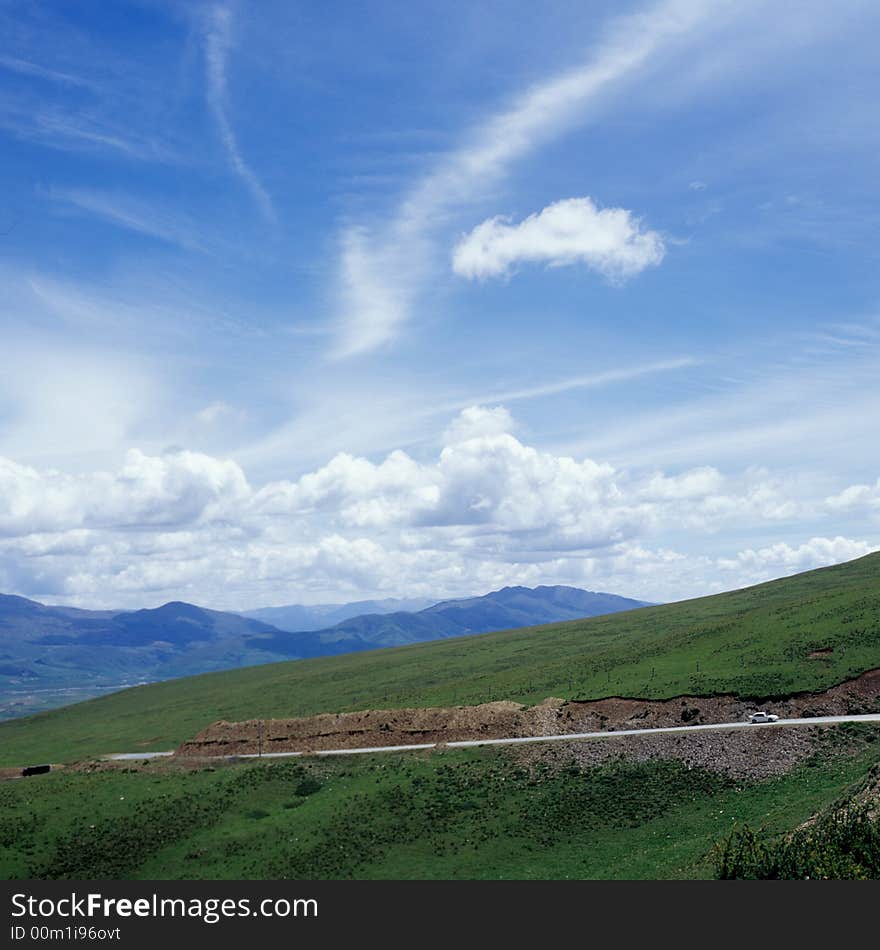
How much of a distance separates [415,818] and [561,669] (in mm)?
51991

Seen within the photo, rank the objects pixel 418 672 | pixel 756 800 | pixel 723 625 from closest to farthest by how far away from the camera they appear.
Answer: pixel 756 800 → pixel 723 625 → pixel 418 672

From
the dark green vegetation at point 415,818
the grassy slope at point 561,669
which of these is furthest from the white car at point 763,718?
the dark green vegetation at point 415,818

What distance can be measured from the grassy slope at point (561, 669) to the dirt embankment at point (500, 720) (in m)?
2.93

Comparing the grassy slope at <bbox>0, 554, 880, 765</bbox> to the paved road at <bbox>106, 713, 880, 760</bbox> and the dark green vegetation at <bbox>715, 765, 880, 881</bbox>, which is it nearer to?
the paved road at <bbox>106, 713, 880, 760</bbox>

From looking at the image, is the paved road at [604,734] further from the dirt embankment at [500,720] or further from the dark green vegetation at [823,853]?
the dark green vegetation at [823,853]

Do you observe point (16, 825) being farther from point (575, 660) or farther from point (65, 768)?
point (575, 660)

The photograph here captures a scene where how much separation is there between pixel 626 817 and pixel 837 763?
1507 centimetres

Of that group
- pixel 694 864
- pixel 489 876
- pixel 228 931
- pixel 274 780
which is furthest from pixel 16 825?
pixel 694 864

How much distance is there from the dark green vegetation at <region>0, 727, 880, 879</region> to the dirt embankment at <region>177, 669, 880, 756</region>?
7.67 metres

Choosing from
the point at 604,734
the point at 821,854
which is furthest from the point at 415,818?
the point at 821,854

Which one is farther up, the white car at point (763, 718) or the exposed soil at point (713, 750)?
the white car at point (763, 718)

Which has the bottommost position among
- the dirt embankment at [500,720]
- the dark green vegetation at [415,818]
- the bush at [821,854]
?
the dark green vegetation at [415,818]

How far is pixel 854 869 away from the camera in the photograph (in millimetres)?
30047

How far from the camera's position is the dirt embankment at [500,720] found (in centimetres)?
6850
